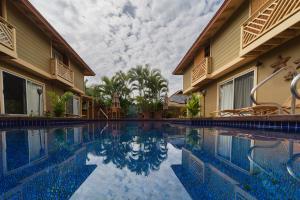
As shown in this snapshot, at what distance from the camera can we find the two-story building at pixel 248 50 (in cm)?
434

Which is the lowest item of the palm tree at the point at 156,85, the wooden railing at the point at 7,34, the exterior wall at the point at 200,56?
the palm tree at the point at 156,85

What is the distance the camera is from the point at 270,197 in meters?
0.88

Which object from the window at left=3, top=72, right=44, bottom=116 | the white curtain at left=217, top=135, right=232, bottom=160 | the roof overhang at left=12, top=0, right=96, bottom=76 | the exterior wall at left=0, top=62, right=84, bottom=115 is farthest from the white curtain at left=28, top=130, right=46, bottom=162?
the roof overhang at left=12, top=0, right=96, bottom=76

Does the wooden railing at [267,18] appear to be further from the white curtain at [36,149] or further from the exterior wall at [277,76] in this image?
the white curtain at [36,149]

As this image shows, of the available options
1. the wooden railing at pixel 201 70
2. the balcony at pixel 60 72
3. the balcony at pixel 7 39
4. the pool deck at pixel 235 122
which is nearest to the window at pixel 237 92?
the wooden railing at pixel 201 70

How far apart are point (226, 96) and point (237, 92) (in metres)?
→ 0.97

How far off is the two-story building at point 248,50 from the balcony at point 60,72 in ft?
26.7

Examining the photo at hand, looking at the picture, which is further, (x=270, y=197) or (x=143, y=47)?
(x=143, y=47)

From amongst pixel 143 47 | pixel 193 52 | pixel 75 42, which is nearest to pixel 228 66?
pixel 193 52

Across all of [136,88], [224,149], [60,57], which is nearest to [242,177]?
[224,149]

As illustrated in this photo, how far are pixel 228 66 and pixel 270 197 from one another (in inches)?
276

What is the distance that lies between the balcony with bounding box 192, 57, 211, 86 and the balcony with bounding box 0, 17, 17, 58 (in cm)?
858

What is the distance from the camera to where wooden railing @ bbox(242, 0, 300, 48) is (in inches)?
155

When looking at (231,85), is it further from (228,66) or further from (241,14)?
(241,14)
